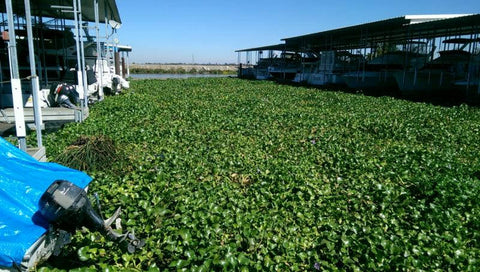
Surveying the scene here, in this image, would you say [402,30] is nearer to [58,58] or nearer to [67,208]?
[58,58]

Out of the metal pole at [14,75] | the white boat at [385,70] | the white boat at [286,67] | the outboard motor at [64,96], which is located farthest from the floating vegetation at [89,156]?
the white boat at [286,67]

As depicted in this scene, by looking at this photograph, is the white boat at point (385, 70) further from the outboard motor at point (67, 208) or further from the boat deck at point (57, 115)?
the outboard motor at point (67, 208)

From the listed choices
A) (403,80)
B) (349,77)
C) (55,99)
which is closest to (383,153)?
(55,99)

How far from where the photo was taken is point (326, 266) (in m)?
3.42

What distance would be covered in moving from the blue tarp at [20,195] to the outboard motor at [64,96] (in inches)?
282

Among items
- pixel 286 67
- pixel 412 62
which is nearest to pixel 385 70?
pixel 412 62

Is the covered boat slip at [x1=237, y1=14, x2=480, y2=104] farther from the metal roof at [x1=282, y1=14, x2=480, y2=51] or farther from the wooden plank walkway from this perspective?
the wooden plank walkway

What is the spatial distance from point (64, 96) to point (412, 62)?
20.5m

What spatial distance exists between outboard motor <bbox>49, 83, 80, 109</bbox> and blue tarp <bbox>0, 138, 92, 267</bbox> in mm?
7151

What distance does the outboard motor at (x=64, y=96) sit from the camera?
10.7m

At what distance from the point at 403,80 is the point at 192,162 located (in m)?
17.3

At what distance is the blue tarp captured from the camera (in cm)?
286

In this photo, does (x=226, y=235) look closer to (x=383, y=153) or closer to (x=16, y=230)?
(x=16, y=230)

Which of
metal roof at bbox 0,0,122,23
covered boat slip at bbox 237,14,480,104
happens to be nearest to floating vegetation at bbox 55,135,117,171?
metal roof at bbox 0,0,122,23
